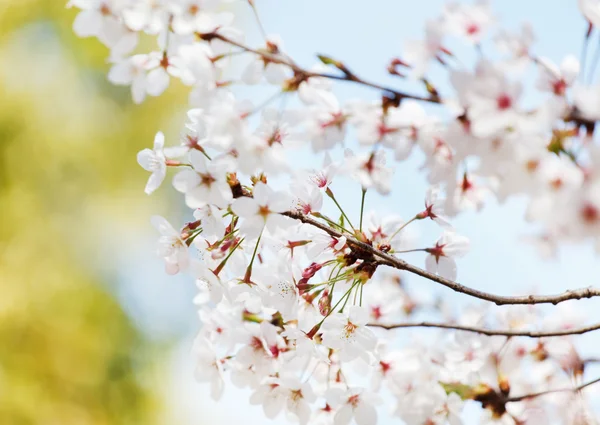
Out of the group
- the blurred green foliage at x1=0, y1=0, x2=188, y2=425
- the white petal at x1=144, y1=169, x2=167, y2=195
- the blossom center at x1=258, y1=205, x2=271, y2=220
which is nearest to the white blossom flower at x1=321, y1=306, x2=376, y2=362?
the blossom center at x1=258, y1=205, x2=271, y2=220

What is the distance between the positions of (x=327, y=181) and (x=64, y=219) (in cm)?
425

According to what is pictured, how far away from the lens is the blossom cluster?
0.55m

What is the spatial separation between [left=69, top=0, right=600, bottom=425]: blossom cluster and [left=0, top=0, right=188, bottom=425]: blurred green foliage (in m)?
3.51

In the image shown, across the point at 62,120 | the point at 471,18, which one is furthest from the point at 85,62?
the point at 471,18

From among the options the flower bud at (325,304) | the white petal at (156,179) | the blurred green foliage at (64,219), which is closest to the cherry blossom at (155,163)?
the white petal at (156,179)

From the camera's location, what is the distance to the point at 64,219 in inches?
187

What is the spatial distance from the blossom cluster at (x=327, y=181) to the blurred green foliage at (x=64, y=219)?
3.51m

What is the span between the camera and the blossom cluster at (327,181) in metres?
0.55

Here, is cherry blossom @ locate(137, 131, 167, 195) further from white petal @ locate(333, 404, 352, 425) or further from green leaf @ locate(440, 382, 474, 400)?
green leaf @ locate(440, 382, 474, 400)

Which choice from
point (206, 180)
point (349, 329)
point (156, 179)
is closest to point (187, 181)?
point (206, 180)

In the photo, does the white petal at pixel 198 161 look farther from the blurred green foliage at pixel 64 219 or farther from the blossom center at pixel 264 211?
the blurred green foliage at pixel 64 219

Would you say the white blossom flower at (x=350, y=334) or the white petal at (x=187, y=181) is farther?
the white blossom flower at (x=350, y=334)

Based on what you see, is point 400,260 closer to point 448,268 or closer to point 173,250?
point 448,268

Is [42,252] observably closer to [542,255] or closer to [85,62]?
[85,62]
